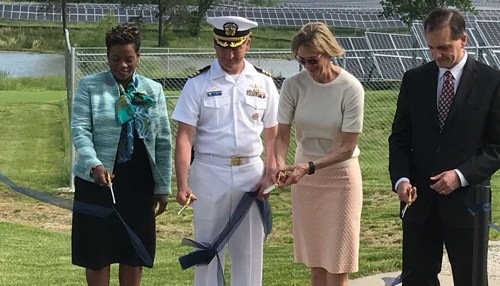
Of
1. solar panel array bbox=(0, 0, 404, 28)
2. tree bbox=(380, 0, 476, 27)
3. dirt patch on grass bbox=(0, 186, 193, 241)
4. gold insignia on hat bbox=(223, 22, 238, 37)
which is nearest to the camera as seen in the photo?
gold insignia on hat bbox=(223, 22, 238, 37)

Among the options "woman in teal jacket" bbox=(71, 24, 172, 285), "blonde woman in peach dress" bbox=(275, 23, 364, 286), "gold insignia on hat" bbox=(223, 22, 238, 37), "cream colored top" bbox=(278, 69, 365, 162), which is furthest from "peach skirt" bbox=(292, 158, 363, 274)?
"gold insignia on hat" bbox=(223, 22, 238, 37)

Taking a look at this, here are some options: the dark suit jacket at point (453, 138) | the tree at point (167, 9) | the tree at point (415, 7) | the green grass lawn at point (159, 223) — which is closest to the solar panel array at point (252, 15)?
the tree at point (167, 9)

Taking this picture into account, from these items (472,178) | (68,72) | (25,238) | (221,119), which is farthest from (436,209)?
(68,72)

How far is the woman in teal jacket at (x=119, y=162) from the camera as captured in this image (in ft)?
16.8

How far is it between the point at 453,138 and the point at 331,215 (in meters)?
1.11

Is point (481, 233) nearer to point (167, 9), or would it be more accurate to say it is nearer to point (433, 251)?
point (433, 251)

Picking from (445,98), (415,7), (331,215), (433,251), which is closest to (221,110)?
(331,215)

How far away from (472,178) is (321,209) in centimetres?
117

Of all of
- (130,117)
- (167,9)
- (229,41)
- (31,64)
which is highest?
(167,9)

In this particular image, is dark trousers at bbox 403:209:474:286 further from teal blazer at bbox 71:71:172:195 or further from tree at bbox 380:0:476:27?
tree at bbox 380:0:476:27

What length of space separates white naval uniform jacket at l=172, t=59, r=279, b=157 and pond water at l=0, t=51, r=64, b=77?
29826 millimetres

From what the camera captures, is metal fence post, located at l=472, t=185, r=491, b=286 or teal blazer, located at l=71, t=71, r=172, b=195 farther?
teal blazer, located at l=71, t=71, r=172, b=195

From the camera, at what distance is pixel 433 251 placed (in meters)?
4.78

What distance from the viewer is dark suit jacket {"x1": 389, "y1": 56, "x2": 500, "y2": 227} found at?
14.9 feet
